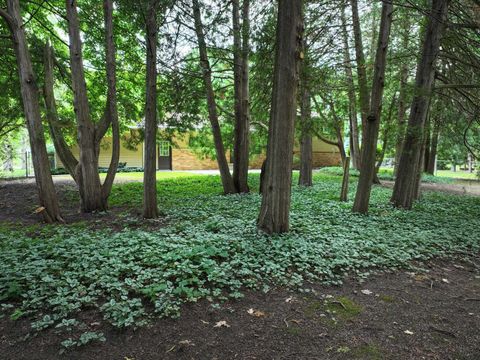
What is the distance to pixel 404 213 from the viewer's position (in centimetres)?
784

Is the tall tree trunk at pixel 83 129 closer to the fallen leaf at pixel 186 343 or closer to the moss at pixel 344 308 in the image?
the fallen leaf at pixel 186 343

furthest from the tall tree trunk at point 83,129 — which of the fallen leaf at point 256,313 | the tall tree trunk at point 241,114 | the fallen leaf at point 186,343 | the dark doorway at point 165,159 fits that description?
the dark doorway at point 165,159

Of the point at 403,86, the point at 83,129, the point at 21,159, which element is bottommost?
the point at 21,159

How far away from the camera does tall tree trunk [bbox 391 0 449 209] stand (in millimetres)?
7441

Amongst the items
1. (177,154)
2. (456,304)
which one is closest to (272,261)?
(456,304)

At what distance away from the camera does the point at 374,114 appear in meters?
7.12

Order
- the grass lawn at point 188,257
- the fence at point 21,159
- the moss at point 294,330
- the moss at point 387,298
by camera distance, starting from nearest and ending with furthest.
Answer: the moss at point 294,330, the grass lawn at point 188,257, the moss at point 387,298, the fence at point 21,159

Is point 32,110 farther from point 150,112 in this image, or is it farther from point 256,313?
point 256,313

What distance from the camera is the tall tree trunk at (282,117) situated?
199 inches

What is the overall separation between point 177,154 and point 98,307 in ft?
67.5

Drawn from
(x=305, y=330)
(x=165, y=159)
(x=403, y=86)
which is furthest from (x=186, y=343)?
(x=165, y=159)

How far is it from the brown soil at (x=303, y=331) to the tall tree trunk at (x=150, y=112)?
3.99m

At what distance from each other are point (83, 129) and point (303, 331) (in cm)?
672

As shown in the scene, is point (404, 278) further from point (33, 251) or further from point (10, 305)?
point (33, 251)
